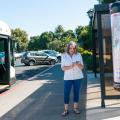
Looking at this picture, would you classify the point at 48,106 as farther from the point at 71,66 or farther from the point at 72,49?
the point at 72,49

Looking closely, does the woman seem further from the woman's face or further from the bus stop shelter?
the bus stop shelter

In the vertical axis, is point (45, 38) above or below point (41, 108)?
above

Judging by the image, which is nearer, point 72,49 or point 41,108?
point 72,49

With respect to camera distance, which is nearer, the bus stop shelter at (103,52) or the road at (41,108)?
the road at (41,108)

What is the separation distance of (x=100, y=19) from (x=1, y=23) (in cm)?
638

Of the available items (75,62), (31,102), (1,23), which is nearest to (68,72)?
(75,62)

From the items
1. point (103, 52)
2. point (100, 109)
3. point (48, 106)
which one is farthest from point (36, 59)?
point (100, 109)

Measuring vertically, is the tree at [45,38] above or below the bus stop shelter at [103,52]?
above

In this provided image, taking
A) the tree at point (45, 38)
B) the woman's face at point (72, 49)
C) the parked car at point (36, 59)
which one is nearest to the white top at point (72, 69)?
the woman's face at point (72, 49)

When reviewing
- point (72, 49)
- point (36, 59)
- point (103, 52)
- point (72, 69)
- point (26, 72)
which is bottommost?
point (26, 72)

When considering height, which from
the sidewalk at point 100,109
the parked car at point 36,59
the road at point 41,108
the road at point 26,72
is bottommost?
the road at point 26,72

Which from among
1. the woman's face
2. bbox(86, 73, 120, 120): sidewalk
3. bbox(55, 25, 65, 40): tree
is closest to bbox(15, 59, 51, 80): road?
bbox(86, 73, 120, 120): sidewalk

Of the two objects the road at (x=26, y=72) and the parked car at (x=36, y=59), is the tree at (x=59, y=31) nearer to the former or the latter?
the parked car at (x=36, y=59)

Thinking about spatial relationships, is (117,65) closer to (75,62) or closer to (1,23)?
(75,62)
